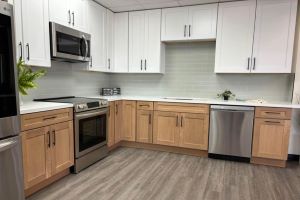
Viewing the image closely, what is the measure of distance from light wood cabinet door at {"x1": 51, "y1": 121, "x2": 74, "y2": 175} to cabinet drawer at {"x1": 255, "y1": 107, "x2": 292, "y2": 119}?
2.64m

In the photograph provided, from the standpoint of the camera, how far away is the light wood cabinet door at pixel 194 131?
11.1 ft

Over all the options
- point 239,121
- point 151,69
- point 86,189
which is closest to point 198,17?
point 151,69

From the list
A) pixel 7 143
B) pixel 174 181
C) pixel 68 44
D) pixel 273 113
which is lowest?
pixel 174 181

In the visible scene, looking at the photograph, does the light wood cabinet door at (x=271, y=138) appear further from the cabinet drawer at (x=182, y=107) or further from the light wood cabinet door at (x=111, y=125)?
the light wood cabinet door at (x=111, y=125)

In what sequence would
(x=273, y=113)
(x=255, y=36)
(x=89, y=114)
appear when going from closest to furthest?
(x=89, y=114), (x=273, y=113), (x=255, y=36)

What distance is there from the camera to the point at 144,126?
3736 mm

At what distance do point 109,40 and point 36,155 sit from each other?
2.54 m

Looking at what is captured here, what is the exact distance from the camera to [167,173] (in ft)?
9.26

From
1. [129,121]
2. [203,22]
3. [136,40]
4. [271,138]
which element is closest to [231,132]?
[271,138]

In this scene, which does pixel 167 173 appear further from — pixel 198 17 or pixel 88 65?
pixel 198 17

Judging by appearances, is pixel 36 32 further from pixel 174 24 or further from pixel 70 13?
pixel 174 24

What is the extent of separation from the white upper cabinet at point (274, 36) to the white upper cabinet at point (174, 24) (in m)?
1.15

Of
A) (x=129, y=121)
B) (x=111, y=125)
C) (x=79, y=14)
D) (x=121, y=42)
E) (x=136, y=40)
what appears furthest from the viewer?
(x=121, y=42)

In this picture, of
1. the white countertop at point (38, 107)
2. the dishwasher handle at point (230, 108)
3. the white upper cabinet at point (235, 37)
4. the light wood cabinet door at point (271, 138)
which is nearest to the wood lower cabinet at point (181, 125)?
the dishwasher handle at point (230, 108)
